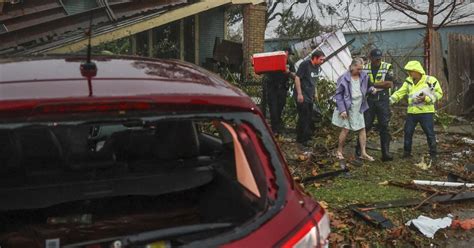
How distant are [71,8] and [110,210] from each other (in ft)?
37.8

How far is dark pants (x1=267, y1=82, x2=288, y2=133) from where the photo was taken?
30.6 ft

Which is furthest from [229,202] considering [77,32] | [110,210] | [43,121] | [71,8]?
[71,8]

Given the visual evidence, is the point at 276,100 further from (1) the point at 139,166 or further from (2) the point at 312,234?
(2) the point at 312,234

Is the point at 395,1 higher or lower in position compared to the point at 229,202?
higher

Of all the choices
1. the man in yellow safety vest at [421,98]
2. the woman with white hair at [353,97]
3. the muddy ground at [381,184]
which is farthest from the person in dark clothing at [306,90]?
the man in yellow safety vest at [421,98]

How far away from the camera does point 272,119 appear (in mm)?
9477

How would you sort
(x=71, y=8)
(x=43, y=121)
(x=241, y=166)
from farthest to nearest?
1. (x=71, y=8)
2. (x=241, y=166)
3. (x=43, y=121)

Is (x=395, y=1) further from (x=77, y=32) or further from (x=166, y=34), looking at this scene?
(x=77, y=32)

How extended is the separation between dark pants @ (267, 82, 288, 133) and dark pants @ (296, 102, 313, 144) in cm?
61

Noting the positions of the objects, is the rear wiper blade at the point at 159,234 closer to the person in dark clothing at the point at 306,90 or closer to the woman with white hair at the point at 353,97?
the woman with white hair at the point at 353,97

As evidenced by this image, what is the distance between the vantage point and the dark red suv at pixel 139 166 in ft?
6.30

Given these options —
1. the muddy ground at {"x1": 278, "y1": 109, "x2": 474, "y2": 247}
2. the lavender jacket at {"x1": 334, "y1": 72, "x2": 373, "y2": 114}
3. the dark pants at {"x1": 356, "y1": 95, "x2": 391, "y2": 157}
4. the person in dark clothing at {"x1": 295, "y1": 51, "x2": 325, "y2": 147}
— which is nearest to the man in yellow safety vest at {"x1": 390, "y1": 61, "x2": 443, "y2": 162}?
the dark pants at {"x1": 356, "y1": 95, "x2": 391, "y2": 157}

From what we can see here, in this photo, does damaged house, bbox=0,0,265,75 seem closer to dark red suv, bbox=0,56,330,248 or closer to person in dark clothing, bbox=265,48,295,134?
person in dark clothing, bbox=265,48,295,134

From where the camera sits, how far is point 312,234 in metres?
2.06
